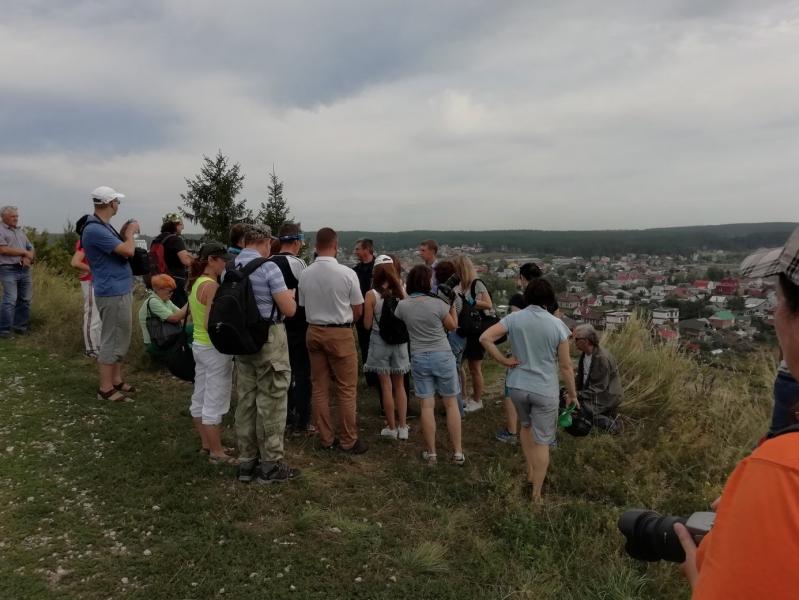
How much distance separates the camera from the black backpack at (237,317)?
147 inches

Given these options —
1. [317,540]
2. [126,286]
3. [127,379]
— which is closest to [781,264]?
[317,540]

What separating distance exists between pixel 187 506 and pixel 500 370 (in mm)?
5562

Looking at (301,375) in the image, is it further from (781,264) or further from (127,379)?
(781,264)

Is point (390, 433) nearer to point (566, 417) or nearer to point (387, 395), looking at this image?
point (387, 395)

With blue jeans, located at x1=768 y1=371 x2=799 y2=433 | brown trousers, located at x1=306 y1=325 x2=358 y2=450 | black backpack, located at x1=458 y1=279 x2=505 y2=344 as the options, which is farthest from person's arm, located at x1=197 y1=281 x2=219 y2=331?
blue jeans, located at x1=768 y1=371 x2=799 y2=433

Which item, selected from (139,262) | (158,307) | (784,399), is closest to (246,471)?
(158,307)

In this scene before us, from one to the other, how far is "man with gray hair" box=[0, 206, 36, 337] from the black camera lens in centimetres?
877

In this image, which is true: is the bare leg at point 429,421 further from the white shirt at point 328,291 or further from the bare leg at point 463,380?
the bare leg at point 463,380

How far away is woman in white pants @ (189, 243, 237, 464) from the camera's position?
4148 mm

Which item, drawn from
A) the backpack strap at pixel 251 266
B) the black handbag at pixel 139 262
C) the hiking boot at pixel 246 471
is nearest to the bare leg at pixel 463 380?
the hiking boot at pixel 246 471

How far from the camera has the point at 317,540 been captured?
3385 millimetres

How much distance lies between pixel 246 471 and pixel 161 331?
1.90m

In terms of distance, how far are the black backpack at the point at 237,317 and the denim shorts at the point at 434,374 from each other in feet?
4.94

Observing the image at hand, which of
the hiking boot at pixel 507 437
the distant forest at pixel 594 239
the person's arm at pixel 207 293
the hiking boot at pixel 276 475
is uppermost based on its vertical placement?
the distant forest at pixel 594 239
